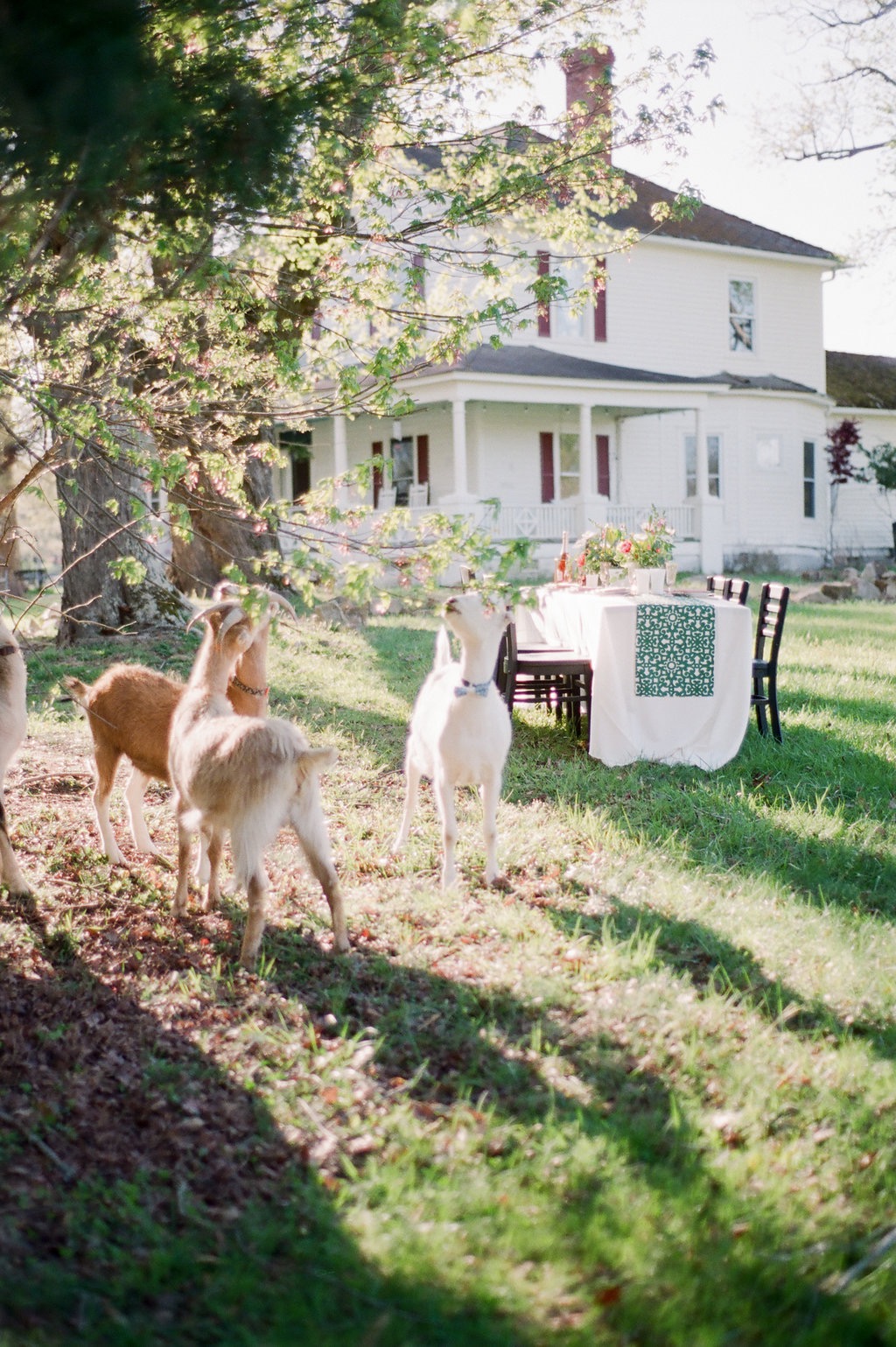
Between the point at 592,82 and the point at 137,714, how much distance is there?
4.71 m

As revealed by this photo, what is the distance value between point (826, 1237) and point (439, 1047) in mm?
1483

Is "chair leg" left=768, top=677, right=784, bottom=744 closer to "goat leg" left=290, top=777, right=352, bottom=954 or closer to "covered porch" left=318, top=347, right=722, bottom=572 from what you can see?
"goat leg" left=290, top=777, right=352, bottom=954

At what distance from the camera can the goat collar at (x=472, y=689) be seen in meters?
5.62

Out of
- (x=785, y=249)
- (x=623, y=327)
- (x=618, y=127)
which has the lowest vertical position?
(x=618, y=127)

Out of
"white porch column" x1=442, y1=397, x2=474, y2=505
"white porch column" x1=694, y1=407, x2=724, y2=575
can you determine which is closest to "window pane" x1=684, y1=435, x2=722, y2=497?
"white porch column" x1=694, y1=407, x2=724, y2=575

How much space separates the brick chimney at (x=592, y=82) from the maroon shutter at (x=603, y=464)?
18754 mm

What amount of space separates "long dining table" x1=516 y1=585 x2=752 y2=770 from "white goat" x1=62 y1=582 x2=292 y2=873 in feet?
9.45

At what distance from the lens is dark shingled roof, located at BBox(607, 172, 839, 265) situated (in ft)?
87.1

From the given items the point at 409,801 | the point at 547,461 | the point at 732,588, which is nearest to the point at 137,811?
the point at 409,801

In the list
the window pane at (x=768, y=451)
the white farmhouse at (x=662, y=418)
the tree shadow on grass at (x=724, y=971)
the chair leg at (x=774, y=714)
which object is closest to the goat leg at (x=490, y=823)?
the tree shadow on grass at (x=724, y=971)

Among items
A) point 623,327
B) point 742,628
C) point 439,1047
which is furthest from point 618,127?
point 623,327

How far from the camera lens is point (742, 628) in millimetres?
8422

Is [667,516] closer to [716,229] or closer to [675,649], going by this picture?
[716,229]

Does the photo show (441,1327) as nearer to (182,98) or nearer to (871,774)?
(182,98)
